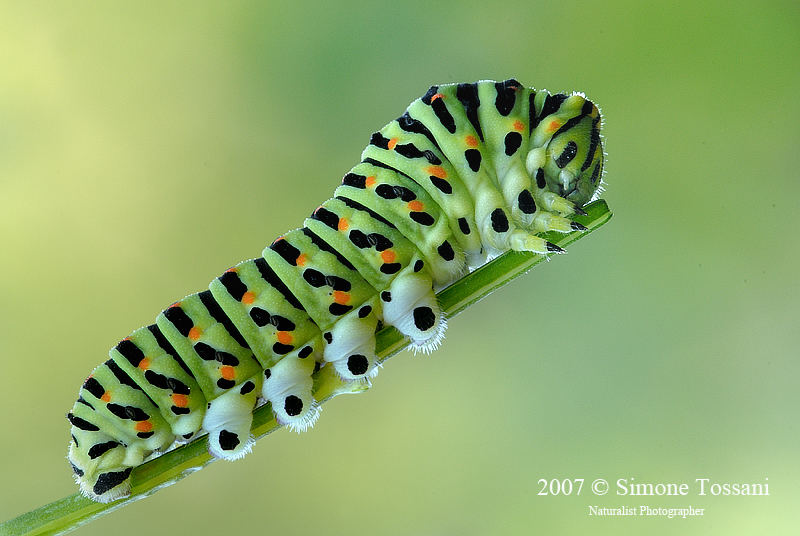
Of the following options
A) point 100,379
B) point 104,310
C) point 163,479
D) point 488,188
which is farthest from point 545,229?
point 104,310

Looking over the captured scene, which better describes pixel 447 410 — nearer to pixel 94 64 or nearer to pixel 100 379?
pixel 100 379

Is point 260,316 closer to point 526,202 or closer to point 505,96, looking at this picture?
point 526,202

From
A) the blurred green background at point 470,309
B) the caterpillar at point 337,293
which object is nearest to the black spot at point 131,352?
the caterpillar at point 337,293

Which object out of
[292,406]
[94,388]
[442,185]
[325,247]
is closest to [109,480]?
[94,388]

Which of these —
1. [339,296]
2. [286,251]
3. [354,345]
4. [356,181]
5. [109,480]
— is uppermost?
[356,181]

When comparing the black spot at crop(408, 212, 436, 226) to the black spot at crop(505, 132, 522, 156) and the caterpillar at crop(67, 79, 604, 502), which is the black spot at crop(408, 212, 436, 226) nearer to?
the caterpillar at crop(67, 79, 604, 502)

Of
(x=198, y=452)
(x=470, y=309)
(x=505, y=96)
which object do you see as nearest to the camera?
(x=198, y=452)
